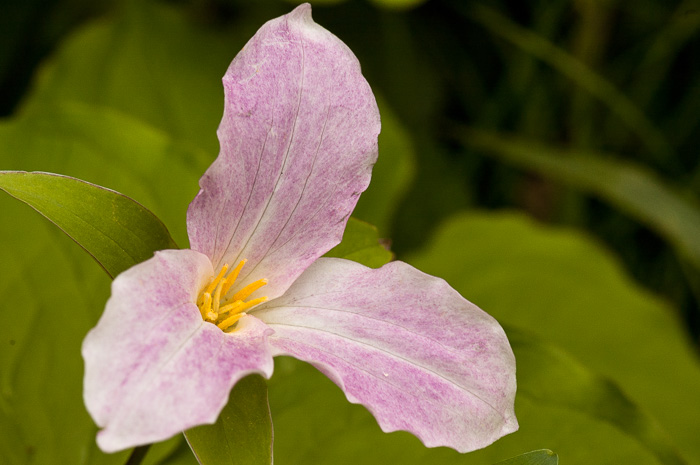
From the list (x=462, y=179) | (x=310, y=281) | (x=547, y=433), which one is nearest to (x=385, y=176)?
(x=462, y=179)

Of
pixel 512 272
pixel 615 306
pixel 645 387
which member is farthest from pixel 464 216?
pixel 645 387

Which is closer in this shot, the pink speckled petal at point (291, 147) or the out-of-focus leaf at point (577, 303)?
the pink speckled petal at point (291, 147)

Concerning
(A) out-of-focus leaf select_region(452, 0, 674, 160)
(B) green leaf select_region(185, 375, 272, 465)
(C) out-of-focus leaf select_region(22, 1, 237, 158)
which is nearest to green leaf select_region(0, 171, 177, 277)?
(B) green leaf select_region(185, 375, 272, 465)

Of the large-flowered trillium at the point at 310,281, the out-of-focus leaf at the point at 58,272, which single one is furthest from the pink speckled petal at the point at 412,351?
the out-of-focus leaf at the point at 58,272

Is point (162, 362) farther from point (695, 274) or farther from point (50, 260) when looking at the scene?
point (695, 274)

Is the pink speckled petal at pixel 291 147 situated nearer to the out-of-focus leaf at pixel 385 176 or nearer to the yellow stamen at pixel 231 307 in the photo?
the yellow stamen at pixel 231 307

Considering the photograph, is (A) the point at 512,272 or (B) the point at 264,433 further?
(A) the point at 512,272

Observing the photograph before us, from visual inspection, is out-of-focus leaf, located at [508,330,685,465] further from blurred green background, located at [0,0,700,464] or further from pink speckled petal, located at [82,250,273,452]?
pink speckled petal, located at [82,250,273,452]

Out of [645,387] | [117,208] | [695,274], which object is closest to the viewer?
[117,208]
